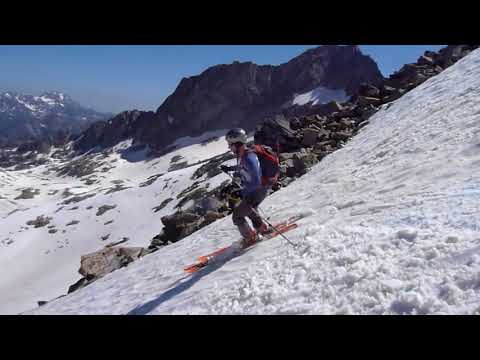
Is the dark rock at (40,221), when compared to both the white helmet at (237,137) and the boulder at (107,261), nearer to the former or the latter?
the boulder at (107,261)

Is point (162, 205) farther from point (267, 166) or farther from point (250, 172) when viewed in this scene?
point (250, 172)

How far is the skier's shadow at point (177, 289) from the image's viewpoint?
26.3ft

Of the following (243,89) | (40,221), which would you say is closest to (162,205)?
(40,221)

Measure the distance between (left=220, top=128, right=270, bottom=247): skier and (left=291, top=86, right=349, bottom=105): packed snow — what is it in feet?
392

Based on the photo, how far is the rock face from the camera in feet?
465

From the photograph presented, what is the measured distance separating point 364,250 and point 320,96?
132197 millimetres

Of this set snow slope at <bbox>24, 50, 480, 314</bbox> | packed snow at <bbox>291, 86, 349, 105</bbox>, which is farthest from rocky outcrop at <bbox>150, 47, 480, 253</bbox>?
packed snow at <bbox>291, 86, 349, 105</bbox>

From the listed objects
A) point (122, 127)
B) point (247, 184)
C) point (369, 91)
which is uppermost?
point (122, 127)

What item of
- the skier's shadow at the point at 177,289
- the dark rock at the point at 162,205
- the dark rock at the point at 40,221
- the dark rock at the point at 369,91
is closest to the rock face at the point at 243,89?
the dark rock at the point at 162,205

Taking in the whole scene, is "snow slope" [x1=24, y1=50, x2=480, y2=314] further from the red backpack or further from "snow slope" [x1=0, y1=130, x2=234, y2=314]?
"snow slope" [x1=0, y1=130, x2=234, y2=314]

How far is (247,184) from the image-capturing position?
909cm
